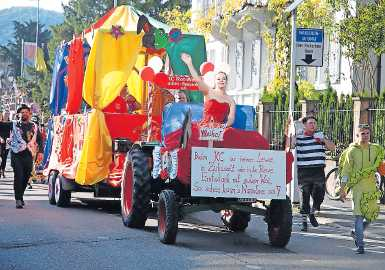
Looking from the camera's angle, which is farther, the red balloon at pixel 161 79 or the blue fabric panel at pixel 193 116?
the red balloon at pixel 161 79

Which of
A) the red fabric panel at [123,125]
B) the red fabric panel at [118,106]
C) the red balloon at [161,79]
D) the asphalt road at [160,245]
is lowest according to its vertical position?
the asphalt road at [160,245]

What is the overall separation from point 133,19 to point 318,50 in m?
3.64

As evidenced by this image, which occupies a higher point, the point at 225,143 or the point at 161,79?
the point at 161,79

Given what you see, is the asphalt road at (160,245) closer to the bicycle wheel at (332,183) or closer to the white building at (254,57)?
the bicycle wheel at (332,183)

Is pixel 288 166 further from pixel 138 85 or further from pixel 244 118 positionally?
pixel 138 85

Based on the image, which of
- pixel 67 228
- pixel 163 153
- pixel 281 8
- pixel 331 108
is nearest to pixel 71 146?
pixel 67 228

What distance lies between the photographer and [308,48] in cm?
1802

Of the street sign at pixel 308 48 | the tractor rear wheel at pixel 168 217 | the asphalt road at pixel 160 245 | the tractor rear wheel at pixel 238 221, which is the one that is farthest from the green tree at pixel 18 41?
the tractor rear wheel at pixel 168 217

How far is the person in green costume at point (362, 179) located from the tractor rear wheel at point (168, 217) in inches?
85.6

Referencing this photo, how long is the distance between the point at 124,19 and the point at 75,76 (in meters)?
1.47

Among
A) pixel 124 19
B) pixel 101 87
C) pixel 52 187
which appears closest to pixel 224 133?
pixel 101 87

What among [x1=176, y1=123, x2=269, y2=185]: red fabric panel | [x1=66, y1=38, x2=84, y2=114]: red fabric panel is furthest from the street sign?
[x1=176, y1=123, x2=269, y2=185]: red fabric panel

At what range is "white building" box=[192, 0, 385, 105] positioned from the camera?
97.1ft

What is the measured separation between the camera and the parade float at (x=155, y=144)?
39.0 feet
